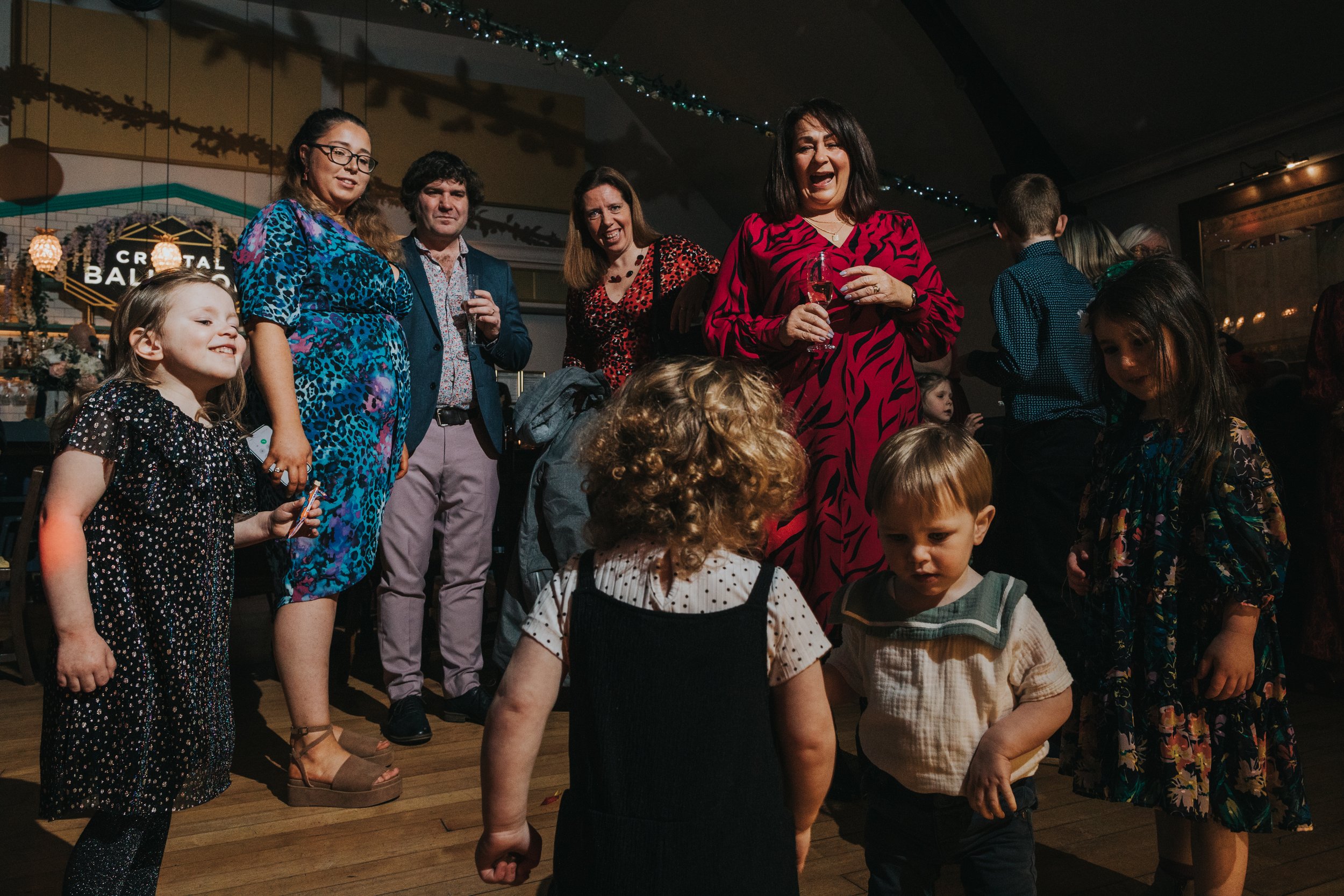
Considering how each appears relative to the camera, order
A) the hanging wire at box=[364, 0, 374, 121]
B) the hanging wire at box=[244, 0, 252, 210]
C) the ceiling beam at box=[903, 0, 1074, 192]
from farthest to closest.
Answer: the hanging wire at box=[364, 0, 374, 121]
the hanging wire at box=[244, 0, 252, 210]
the ceiling beam at box=[903, 0, 1074, 192]

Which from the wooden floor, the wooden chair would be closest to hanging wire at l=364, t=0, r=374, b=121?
the wooden chair

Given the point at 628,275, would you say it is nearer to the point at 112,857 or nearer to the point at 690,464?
the point at 690,464

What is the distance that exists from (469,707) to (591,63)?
132 inches

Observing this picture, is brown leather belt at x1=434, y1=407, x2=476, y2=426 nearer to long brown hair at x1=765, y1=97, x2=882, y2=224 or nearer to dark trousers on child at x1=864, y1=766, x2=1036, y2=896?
long brown hair at x1=765, y1=97, x2=882, y2=224

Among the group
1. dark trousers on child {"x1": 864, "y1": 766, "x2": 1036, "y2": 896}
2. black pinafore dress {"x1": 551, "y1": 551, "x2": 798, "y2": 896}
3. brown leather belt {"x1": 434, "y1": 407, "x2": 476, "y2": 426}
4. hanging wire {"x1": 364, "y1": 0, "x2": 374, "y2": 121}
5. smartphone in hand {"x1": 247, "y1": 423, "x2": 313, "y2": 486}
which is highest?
hanging wire {"x1": 364, "y1": 0, "x2": 374, "y2": 121}

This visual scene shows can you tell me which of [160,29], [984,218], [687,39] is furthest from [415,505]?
[160,29]

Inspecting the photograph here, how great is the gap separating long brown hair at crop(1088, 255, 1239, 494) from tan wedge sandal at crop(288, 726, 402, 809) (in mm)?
1665

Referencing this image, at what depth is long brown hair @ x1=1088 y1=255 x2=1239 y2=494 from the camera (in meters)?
1.32

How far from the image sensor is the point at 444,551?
8.50ft

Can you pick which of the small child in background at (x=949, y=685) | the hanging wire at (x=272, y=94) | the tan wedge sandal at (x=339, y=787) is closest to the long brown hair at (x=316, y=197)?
the tan wedge sandal at (x=339, y=787)

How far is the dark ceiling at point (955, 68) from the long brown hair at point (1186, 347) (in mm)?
3489

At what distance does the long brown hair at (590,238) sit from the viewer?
99.6 inches

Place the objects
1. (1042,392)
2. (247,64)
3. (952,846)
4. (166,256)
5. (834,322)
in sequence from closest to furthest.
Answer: (952,846) < (834,322) < (1042,392) < (166,256) < (247,64)

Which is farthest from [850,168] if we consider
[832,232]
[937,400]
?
[937,400]
